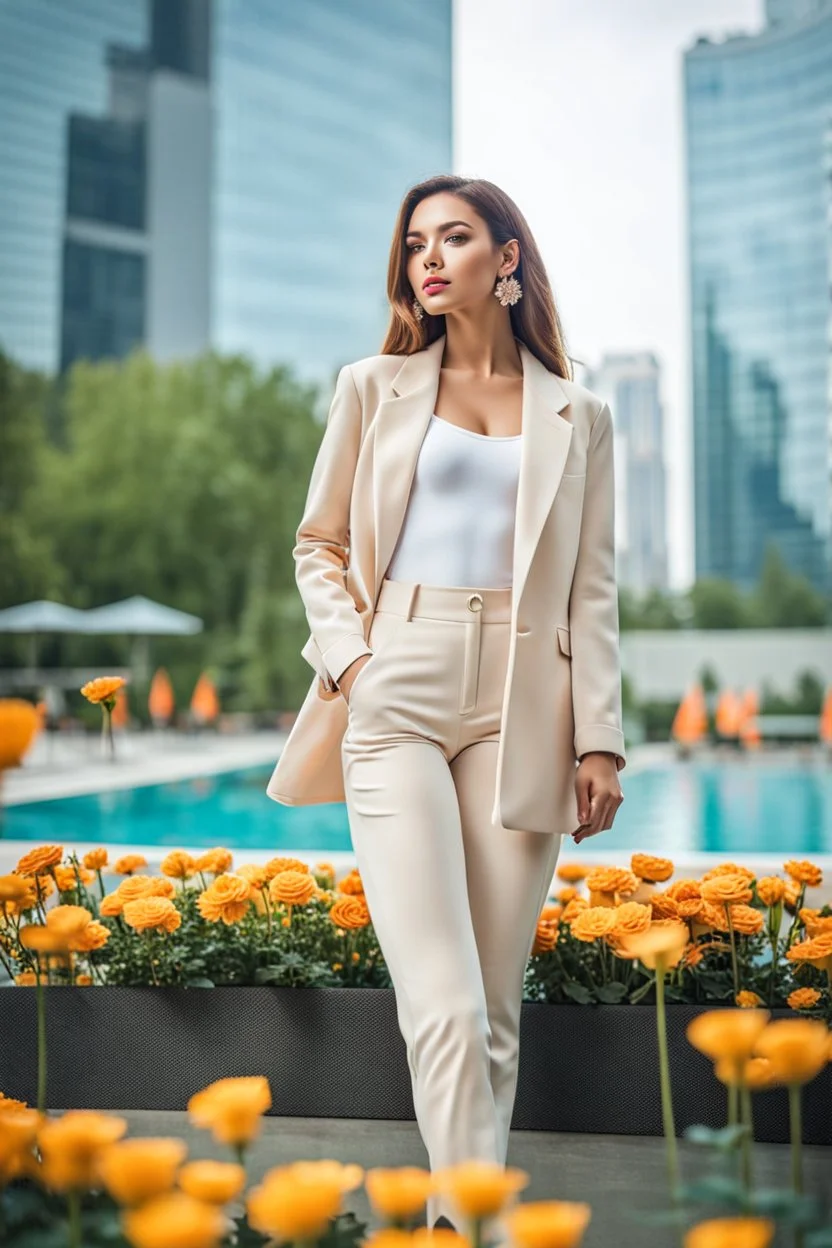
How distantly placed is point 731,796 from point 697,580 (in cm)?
1164

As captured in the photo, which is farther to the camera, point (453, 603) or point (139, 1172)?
point (453, 603)

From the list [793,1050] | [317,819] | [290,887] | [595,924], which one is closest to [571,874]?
[595,924]

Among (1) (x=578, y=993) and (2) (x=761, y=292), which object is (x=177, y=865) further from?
(2) (x=761, y=292)

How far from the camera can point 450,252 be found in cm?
187

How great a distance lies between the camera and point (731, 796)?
11258 mm

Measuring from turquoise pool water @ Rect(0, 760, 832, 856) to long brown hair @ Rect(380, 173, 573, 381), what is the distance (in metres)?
5.90

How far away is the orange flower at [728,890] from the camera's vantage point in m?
2.03

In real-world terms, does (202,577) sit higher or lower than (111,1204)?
higher

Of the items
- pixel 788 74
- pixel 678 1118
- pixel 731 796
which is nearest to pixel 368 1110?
pixel 678 1118

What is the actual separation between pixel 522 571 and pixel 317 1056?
95 centimetres

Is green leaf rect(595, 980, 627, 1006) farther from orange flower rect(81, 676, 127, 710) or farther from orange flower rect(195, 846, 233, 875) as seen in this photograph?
orange flower rect(81, 676, 127, 710)

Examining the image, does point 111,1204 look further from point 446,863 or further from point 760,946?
point 760,946

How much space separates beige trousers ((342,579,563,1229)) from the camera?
1.55 meters

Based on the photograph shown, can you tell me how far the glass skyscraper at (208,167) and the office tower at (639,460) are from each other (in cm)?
1030
